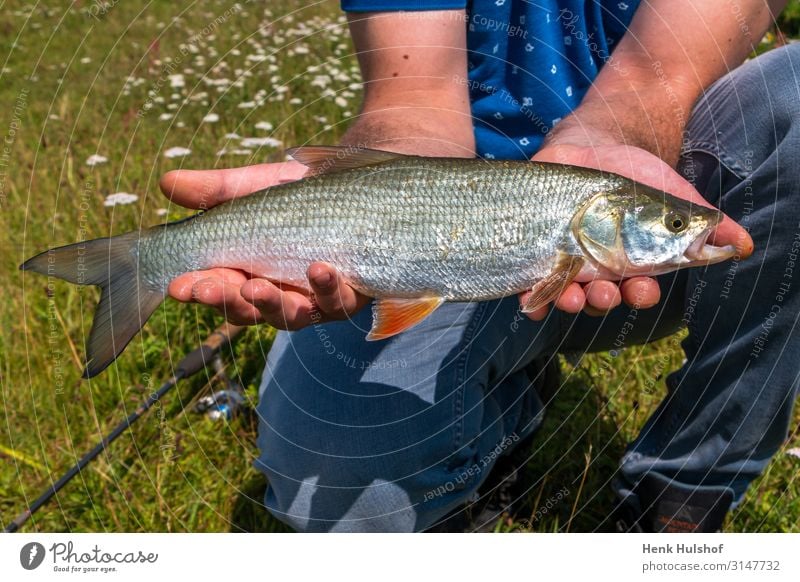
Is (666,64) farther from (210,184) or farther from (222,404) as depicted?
(222,404)

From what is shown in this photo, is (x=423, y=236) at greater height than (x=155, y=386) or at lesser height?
greater

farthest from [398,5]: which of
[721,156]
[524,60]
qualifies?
[721,156]

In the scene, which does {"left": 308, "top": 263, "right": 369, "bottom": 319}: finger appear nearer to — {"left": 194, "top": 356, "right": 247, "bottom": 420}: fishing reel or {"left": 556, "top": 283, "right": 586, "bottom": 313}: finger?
{"left": 556, "top": 283, "right": 586, "bottom": 313}: finger

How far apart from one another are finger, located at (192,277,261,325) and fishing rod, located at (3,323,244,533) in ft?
2.77

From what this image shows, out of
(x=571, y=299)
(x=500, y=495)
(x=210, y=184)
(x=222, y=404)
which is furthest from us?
(x=222, y=404)

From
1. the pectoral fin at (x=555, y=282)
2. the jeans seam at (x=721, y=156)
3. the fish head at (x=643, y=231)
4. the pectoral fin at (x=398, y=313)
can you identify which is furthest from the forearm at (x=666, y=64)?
the pectoral fin at (x=398, y=313)

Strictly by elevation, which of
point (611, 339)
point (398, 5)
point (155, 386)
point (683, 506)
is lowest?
point (155, 386)

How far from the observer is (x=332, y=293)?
2338mm

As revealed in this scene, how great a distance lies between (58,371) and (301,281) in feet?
5.64

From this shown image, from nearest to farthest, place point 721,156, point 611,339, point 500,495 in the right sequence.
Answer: point 721,156
point 611,339
point 500,495

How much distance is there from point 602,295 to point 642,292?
135 millimetres

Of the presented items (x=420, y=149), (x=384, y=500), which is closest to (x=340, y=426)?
(x=384, y=500)
